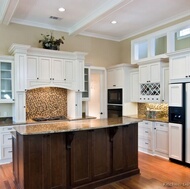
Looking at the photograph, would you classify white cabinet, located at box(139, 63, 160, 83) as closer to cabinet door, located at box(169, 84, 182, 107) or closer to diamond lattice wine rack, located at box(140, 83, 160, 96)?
diamond lattice wine rack, located at box(140, 83, 160, 96)

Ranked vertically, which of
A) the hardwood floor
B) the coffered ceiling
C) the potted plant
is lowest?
the hardwood floor

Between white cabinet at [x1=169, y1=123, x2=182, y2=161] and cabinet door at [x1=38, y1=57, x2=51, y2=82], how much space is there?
3.19 metres

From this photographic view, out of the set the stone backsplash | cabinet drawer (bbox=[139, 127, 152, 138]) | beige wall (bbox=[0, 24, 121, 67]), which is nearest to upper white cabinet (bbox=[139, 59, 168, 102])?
the stone backsplash

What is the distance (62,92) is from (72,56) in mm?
1094

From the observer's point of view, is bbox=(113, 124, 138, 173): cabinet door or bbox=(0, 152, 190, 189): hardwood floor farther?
bbox=(113, 124, 138, 173): cabinet door

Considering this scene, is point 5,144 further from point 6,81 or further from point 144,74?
point 144,74

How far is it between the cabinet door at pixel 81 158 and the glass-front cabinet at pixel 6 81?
7.39 feet

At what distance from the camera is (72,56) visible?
5.33 meters

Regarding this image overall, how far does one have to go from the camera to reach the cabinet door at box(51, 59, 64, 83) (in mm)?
5084

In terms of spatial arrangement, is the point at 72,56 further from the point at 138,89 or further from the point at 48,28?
the point at 138,89

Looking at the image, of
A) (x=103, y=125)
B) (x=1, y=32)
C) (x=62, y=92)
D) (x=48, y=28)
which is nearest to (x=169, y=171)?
(x=103, y=125)

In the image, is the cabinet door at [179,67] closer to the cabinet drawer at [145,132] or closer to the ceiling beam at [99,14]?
the cabinet drawer at [145,132]

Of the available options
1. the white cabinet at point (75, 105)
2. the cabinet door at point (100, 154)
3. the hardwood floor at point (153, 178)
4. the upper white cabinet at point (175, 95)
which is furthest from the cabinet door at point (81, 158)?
the upper white cabinet at point (175, 95)

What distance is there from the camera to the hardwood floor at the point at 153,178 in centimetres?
343
